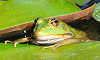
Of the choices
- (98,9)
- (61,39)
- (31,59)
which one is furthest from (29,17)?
(98,9)

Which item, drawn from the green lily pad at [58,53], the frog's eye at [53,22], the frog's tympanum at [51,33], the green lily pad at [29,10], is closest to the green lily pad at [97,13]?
the green lily pad at [29,10]

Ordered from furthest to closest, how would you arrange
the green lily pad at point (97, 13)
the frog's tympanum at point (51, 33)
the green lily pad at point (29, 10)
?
the green lily pad at point (97, 13) < the green lily pad at point (29, 10) < the frog's tympanum at point (51, 33)

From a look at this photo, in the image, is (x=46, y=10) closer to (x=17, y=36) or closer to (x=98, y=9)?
(x=17, y=36)

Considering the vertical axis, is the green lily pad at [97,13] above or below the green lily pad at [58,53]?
above

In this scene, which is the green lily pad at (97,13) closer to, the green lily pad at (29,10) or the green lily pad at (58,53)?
the green lily pad at (29,10)

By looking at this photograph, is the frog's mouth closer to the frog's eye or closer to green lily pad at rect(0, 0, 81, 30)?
the frog's eye

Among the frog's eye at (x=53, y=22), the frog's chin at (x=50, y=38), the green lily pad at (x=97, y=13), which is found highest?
the green lily pad at (x=97, y=13)

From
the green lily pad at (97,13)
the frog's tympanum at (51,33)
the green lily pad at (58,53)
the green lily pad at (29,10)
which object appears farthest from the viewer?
the green lily pad at (97,13)

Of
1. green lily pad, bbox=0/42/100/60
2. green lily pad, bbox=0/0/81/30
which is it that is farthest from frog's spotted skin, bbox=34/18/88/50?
green lily pad, bbox=0/42/100/60
